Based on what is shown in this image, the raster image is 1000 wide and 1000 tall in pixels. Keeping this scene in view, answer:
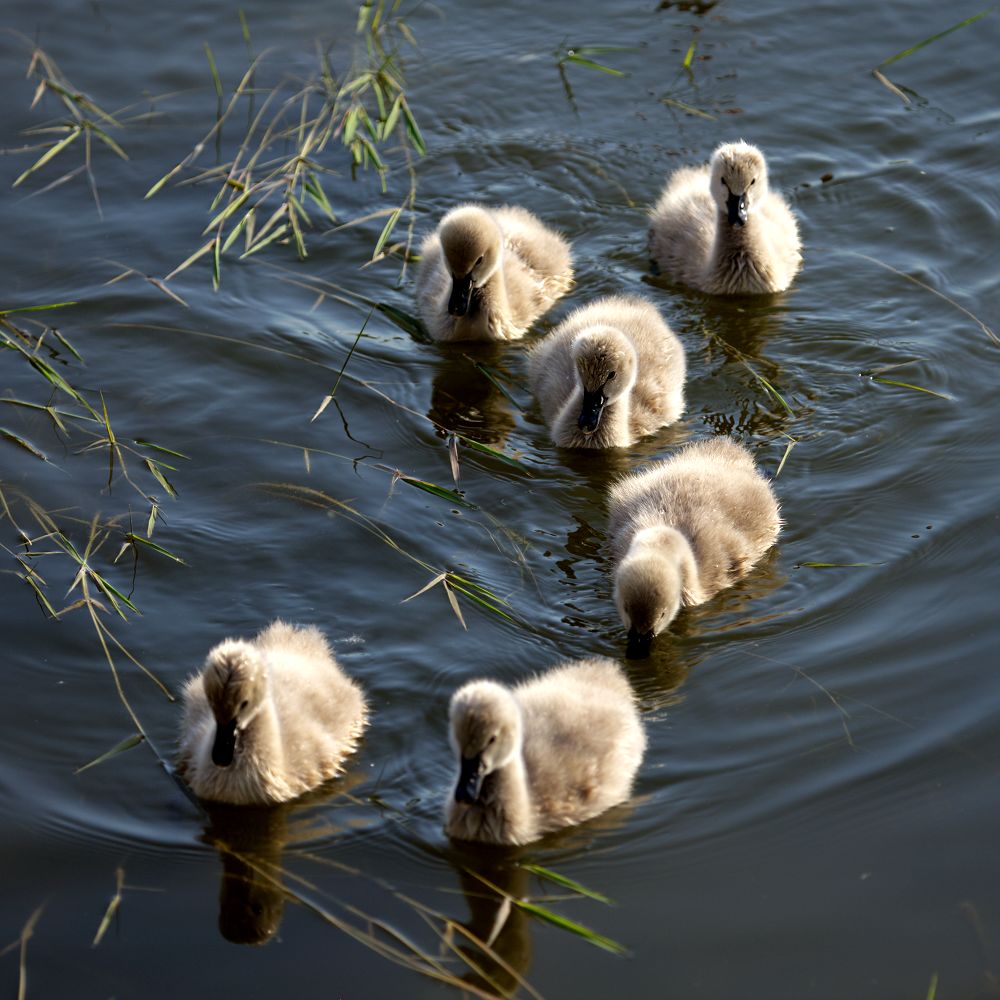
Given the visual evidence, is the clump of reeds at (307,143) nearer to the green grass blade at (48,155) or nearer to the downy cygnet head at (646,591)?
the green grass blade at (48,155)

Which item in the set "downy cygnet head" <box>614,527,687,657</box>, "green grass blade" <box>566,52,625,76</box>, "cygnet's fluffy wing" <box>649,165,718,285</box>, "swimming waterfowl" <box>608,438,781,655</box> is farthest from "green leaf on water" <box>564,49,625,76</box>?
"downy cygnet head" <box>614,527,687,657</box>

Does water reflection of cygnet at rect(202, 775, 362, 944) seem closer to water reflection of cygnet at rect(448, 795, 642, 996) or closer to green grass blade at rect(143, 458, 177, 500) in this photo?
water reflection of cygnet at rect(448, 795, 642, 996)

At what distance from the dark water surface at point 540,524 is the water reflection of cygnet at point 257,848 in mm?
13

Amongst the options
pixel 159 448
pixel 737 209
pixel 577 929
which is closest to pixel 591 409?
pixel 737 209

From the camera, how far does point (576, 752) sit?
15.3ft

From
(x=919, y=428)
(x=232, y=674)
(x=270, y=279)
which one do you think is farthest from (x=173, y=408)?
(x=919, y=428)

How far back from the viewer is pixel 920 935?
427cm

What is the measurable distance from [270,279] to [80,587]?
230 centimetres

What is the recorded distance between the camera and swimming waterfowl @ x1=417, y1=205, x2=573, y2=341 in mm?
6879

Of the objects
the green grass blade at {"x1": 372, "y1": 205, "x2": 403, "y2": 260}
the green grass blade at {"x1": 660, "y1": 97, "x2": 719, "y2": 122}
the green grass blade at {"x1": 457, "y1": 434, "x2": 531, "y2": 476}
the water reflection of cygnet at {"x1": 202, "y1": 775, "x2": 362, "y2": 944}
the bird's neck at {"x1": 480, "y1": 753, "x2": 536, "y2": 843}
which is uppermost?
the green grass blade at {"x1": 660, "y1": 97, "x2": 719, "y2": 122}

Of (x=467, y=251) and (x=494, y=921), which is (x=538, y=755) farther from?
(x=467, y=251)

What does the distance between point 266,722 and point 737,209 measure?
3.61 m

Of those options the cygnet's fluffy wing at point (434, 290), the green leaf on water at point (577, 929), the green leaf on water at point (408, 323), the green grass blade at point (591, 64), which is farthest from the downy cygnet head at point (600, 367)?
the green grass blade at point (591, 64)

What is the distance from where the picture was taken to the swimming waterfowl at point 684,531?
5172 millimetres
